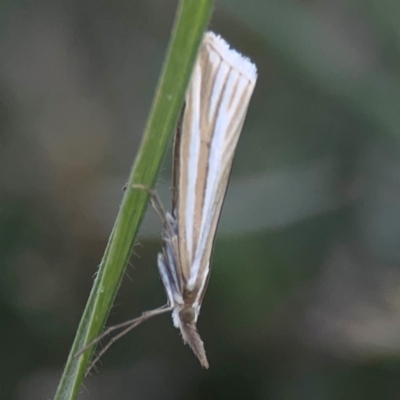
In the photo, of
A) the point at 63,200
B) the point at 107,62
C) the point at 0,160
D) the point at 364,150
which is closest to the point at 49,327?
the point at 63,200

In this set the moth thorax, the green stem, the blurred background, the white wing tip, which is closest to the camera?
the green stem

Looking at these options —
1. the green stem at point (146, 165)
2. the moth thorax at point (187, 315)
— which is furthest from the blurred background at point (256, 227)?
the green stem at point (146, 165)

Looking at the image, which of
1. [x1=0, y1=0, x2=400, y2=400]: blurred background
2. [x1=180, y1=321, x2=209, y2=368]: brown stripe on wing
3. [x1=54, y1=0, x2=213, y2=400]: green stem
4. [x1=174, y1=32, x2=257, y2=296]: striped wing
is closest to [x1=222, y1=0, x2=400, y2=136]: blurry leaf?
[x1=0, y1=0, x2=400, y2=400]: blurred background

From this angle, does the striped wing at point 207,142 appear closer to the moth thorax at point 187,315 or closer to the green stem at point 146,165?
the moth thorax at point 187,315

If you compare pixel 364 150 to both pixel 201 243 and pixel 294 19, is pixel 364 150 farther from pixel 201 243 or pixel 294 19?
pixel 201 243

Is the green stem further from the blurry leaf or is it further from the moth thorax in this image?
the blurry leaf

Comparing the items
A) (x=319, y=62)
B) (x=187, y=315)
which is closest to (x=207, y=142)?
(x=187, y=315)

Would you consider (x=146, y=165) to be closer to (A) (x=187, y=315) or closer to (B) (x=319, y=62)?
(A) (x=187, y=315)

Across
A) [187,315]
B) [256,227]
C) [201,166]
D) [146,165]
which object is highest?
[146,165]
